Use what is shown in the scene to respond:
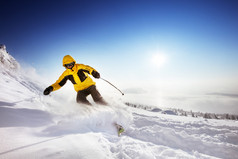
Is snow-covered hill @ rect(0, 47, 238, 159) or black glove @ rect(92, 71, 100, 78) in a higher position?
black glove @ rect(92, 71, 100, 78)

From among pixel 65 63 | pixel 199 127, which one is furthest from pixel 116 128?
pixel 199 127

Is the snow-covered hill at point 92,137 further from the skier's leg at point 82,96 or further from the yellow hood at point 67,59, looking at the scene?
the yellow hood at point 67,59

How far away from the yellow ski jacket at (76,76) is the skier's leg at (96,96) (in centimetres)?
20

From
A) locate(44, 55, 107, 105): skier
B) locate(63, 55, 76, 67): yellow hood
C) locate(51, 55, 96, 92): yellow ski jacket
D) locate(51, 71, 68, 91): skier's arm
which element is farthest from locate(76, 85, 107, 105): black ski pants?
locate(63, 55, 76, 67): yellow hood

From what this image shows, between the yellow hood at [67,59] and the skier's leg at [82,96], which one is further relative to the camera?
the skier's leg at [82,96]

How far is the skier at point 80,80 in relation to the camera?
4.80 metres

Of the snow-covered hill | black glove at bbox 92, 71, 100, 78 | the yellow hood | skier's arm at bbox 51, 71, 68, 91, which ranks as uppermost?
the yellow hood

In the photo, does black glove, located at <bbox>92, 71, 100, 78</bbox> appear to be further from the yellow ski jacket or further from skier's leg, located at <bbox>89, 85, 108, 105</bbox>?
skier's leg, located at <bbox>89, 85, 108, 105</bbox>

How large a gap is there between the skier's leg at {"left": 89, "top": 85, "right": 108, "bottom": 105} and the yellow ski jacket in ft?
0.64

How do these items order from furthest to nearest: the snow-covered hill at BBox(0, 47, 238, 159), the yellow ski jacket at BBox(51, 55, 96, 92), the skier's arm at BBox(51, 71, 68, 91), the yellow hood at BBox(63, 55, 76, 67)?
the skier's arm at BBox(51, 71, 68, 91), the yellow ski jacket at BBox(51, 55, 96, 92), the yellow hood at BBox(63, 55, 76, 67), the snow-covered hill at BBox(0, 47, 238, 159)

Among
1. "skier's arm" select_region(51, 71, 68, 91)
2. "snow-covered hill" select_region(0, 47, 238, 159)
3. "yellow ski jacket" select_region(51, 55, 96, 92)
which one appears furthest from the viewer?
"skier's arm" select_region(51, 71, 68, 91)

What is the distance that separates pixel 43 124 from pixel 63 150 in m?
1.23

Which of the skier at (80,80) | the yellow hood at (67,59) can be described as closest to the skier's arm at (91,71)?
the skier at (80,80)

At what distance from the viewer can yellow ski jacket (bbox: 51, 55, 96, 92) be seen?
4.84m
